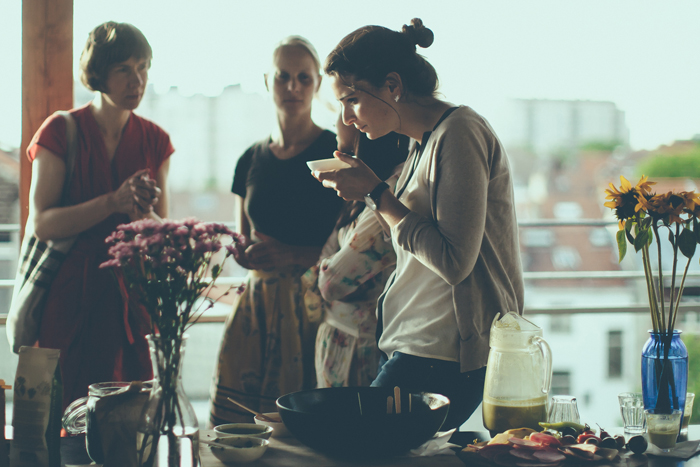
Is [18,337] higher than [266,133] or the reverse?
the reverse

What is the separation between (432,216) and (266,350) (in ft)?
2.92

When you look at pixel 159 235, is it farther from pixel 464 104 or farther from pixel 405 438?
pixel 464 104

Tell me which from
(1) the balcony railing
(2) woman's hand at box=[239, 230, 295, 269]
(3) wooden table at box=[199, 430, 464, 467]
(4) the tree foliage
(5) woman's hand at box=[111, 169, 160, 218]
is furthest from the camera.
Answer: (4) the tree foliage

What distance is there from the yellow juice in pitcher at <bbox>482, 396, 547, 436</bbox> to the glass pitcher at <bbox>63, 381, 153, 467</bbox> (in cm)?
54

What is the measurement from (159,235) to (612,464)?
0.75 metres

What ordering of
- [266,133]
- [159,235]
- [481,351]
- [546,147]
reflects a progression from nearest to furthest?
[159,235] → [481,351] → [266,133] → [546,147]

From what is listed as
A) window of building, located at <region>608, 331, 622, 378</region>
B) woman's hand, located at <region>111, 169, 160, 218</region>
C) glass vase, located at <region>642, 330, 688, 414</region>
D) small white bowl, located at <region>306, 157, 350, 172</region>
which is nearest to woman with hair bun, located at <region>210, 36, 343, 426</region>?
woman's hand, located at <region>111, 169, 160, 218</region>

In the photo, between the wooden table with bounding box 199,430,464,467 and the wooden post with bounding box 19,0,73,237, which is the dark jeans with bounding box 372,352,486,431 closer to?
the wooden table with bounding box 199,430,464,467

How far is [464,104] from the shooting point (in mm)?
1228

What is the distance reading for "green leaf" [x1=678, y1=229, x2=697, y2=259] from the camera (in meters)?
1.09

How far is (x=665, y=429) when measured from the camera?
1.03m

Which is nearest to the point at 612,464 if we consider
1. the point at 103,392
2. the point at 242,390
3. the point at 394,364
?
the point at 394,364

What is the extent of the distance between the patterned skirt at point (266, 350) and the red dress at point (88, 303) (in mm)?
241

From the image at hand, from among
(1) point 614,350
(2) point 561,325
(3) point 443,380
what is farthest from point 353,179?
(2) point 561,325
